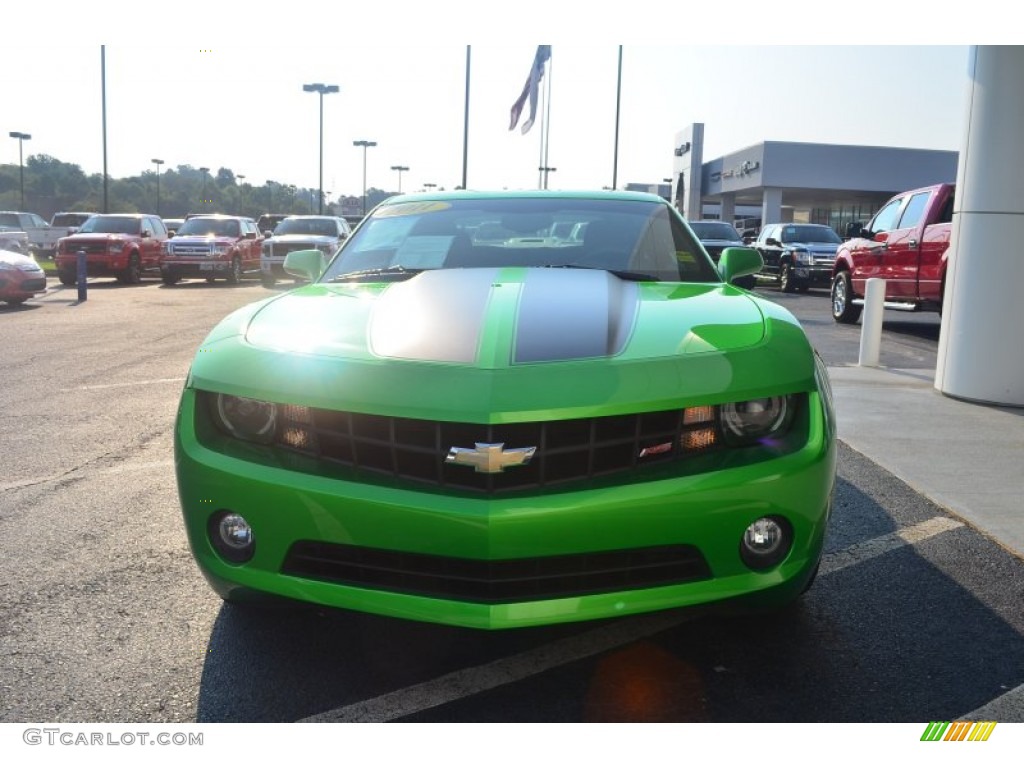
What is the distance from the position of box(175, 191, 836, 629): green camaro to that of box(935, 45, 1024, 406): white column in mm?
5565

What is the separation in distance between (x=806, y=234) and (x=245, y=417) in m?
22.5

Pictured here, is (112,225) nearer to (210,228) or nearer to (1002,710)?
(210,228)

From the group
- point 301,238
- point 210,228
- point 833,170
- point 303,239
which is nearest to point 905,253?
point 303,239

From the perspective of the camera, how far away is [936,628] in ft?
10.8

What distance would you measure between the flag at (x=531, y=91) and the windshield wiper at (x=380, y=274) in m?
29.1

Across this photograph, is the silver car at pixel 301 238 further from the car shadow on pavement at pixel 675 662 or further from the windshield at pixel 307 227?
the car shadow on pavement at pixel 675 662

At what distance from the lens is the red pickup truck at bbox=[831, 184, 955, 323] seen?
13.1m

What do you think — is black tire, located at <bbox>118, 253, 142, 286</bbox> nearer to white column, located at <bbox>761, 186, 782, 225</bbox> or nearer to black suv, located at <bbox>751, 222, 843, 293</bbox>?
black suv, located at <bbox>751, 222, 843, 293</bbox>

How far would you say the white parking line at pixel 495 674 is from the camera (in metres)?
2.69

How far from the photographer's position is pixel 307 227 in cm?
2364

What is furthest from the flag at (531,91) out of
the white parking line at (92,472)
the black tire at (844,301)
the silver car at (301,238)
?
the white parking line at (92,472)

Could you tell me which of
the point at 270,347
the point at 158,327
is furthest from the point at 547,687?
the point at 158,327
